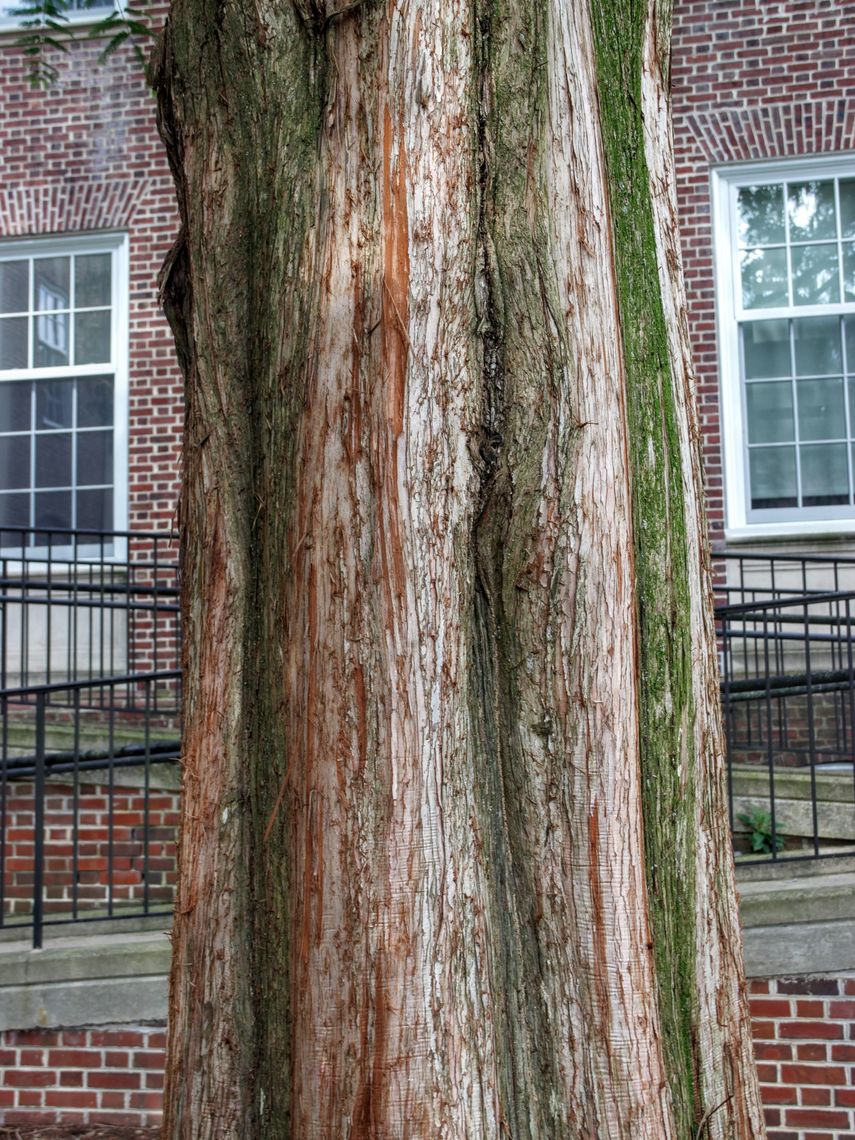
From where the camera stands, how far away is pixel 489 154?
93.4 inches

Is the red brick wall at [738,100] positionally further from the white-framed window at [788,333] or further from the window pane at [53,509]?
the window pane at [53,509]

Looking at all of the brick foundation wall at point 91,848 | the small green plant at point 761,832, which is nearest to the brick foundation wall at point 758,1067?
the small green plant at point 761,832

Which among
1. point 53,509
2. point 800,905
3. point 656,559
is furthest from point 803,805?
point 53,509

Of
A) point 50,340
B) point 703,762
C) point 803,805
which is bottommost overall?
point 803,805

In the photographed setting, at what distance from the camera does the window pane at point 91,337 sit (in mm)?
10391

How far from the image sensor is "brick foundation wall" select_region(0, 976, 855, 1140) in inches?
201

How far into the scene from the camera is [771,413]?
9.82 m

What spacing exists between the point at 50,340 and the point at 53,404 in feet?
1.90

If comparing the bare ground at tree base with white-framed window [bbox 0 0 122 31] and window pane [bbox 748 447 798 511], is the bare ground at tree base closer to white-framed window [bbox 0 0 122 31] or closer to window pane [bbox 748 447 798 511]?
window pane [bbox 748 447 798 511]

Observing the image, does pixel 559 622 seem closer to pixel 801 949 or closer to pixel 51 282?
pixel 801 949

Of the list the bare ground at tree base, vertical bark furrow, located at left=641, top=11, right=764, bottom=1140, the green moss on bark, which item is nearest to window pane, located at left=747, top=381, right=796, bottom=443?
the bare ground at tree base

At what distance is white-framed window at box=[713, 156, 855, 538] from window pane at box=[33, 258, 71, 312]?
5667 mm

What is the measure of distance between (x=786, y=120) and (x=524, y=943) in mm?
8937

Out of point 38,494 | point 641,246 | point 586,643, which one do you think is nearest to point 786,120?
point 38,494
